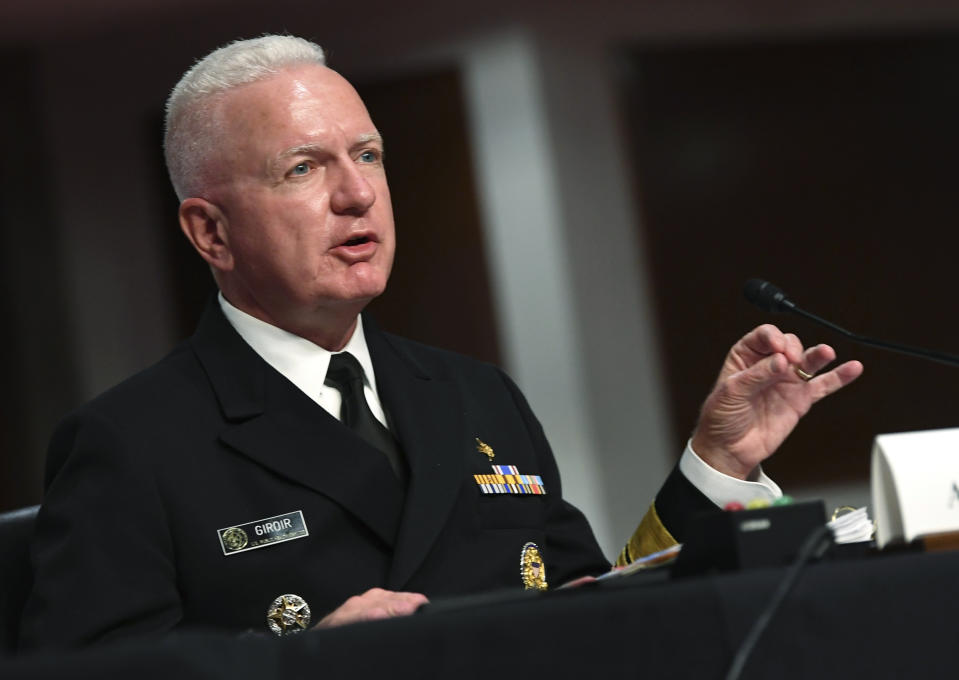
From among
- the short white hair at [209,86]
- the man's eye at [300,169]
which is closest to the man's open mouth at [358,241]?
the man's eye at [300,169]

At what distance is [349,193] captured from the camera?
166cm

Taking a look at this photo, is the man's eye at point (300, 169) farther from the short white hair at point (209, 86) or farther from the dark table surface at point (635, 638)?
the dark table surface at point (635, 638)

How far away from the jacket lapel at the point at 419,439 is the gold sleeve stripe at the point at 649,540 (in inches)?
10.1

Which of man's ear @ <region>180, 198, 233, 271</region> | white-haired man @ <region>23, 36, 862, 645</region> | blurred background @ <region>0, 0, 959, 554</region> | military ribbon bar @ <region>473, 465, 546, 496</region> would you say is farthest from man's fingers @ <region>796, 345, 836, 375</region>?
Result: blurred background @ <region>0, 0, 959, 554</region>

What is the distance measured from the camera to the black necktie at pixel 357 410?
5.36 feet

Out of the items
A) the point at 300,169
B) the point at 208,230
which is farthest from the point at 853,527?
the point at 208,230

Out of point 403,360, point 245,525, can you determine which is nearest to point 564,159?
point 403,360

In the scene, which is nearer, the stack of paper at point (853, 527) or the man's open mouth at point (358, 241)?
the stack of paper at point (853, 527)

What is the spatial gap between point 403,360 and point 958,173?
13.7 ft

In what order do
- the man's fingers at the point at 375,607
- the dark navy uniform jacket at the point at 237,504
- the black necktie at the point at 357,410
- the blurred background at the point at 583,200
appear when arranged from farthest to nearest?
1. the blurred background at the point at 583,200
2. the black necktie at the point at 357,410
3. the dark navy uniform jacket at the point at 237,504
4. the man's fingers at the point at 375,607

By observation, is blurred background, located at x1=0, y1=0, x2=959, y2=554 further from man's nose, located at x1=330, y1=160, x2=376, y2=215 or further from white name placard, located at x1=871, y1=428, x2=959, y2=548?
white name placard, located at x1=871, y1=428, x2=959, y2=548

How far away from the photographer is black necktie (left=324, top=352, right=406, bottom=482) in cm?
163

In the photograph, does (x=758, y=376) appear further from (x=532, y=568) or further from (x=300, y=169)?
(x=300, y=169)

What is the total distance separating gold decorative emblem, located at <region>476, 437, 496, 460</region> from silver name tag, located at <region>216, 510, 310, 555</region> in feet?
1.08
